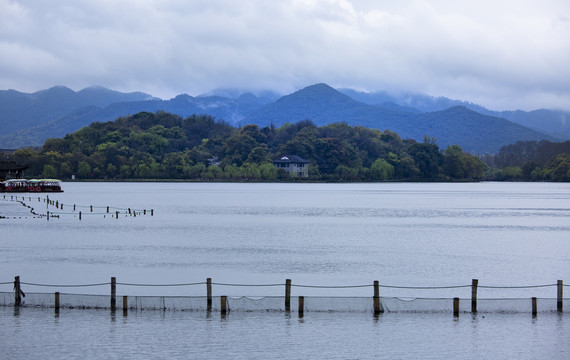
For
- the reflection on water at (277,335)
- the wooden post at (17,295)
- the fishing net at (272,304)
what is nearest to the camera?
the reflection on water at (277,335)

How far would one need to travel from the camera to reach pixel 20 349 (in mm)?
22516

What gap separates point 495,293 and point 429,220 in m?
54.9

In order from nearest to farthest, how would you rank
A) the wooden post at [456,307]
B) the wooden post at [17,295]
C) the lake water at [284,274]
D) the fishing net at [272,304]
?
the lake water at [284,274]
the wooden post at [456,307]
the wooden post at [17,295]
the fishing net at [272,304]

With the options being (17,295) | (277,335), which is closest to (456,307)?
(277,335)

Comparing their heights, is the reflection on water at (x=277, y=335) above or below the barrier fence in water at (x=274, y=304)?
below

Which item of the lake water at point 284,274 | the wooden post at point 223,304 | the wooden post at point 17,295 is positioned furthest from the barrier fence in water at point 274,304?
the lake water at point 284,274

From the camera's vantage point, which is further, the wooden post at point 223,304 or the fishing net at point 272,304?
the fishing net at point 272,304

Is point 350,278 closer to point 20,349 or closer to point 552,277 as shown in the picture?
point 552,277

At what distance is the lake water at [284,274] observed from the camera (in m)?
23.5

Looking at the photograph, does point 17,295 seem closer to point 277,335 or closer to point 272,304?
point 272,304

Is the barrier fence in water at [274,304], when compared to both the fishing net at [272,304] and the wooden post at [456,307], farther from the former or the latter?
the wooden post at [456,307]

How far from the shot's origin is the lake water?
23453mm

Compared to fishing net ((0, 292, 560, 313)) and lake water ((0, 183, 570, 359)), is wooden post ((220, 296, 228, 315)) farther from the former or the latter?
lake water ((0, 183, 570, 359))

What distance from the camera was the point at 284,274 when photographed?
4128 centimetres
